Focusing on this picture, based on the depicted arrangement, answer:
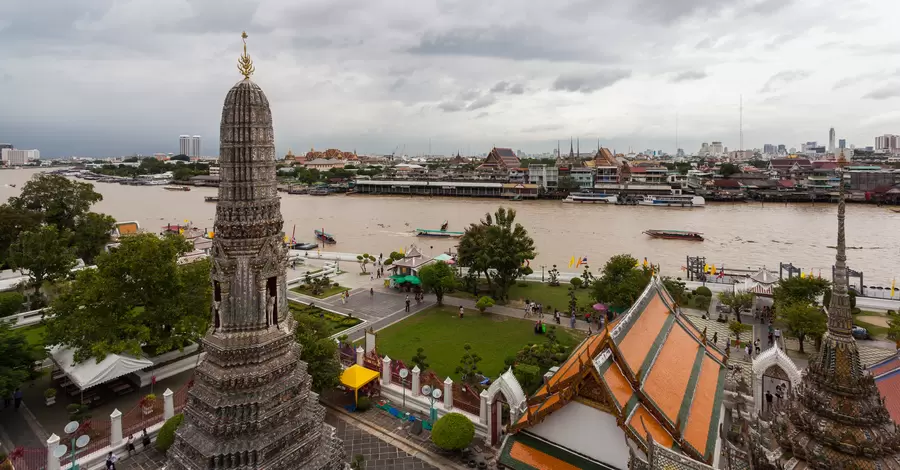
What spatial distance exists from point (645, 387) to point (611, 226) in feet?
151

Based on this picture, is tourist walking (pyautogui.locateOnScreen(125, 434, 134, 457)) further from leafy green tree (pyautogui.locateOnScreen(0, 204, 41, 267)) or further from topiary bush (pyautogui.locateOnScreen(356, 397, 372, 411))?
leafy green tree (pyautogui.locateOnScreen(0, 204, 41, 267))

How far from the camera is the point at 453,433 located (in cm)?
1077

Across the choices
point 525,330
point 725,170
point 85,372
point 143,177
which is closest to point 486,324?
point 525,330

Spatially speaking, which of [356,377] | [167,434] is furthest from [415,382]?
[167,434]

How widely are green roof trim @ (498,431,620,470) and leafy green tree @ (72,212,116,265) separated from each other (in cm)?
3024

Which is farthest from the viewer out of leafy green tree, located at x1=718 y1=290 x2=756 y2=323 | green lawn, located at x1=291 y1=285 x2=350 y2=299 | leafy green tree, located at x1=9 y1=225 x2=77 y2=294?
green lawn, located at x1=291 y1=285 x2=350 y2=299

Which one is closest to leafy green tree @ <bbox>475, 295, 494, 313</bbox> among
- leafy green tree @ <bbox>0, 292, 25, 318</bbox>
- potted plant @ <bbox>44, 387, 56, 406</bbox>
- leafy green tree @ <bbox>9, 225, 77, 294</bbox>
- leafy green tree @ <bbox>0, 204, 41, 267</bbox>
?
potted plant @ <bbox>44, 387, 56, 406</bbox>

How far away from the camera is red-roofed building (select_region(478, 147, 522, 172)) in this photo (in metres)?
115

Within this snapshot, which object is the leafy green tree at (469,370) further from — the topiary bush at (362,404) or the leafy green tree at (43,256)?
the leafy green tree at (43,256)

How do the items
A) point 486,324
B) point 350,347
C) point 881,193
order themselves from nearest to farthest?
point 350,347
point 486,324
point 881,193

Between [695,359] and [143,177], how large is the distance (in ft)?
469

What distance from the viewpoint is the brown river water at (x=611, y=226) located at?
36.6 m

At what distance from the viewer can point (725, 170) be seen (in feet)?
317

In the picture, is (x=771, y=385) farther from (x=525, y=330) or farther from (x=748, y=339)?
(x=525, y=330)
